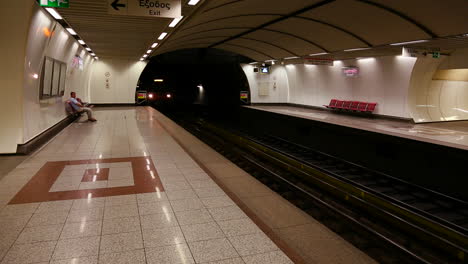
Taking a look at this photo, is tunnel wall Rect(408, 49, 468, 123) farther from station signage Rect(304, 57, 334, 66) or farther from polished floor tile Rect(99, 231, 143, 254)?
polished floor tile Rect(99, 231, 143, 254)

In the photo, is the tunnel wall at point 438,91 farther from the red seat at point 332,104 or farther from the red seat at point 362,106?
the red seat at point 332,104

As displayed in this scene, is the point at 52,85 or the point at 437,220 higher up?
the point at 52,85

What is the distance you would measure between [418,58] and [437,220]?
961 cm

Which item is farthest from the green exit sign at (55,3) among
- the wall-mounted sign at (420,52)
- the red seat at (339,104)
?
the red seat at (339,104)

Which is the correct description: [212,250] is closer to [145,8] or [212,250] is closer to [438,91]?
[145,8]

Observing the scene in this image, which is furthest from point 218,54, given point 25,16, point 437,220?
point 437,220

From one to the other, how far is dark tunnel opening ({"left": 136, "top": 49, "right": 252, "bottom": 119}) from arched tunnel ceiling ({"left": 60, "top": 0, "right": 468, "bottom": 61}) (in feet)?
36.1

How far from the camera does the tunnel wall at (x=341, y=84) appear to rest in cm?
1520

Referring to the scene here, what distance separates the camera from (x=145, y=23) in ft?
30.3

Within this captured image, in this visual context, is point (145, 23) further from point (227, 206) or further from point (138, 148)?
point (227, 206)

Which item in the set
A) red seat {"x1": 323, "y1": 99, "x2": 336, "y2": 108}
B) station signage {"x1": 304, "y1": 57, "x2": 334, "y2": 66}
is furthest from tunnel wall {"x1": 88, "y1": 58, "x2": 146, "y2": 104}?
red seat {"x1": 323, "y1": 99, "x2": 336, "y2": 108}

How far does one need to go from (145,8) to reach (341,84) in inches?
572

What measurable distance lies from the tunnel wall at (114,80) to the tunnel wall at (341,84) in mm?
8168

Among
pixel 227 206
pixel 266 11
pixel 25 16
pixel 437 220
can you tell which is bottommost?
pixel 437 220
